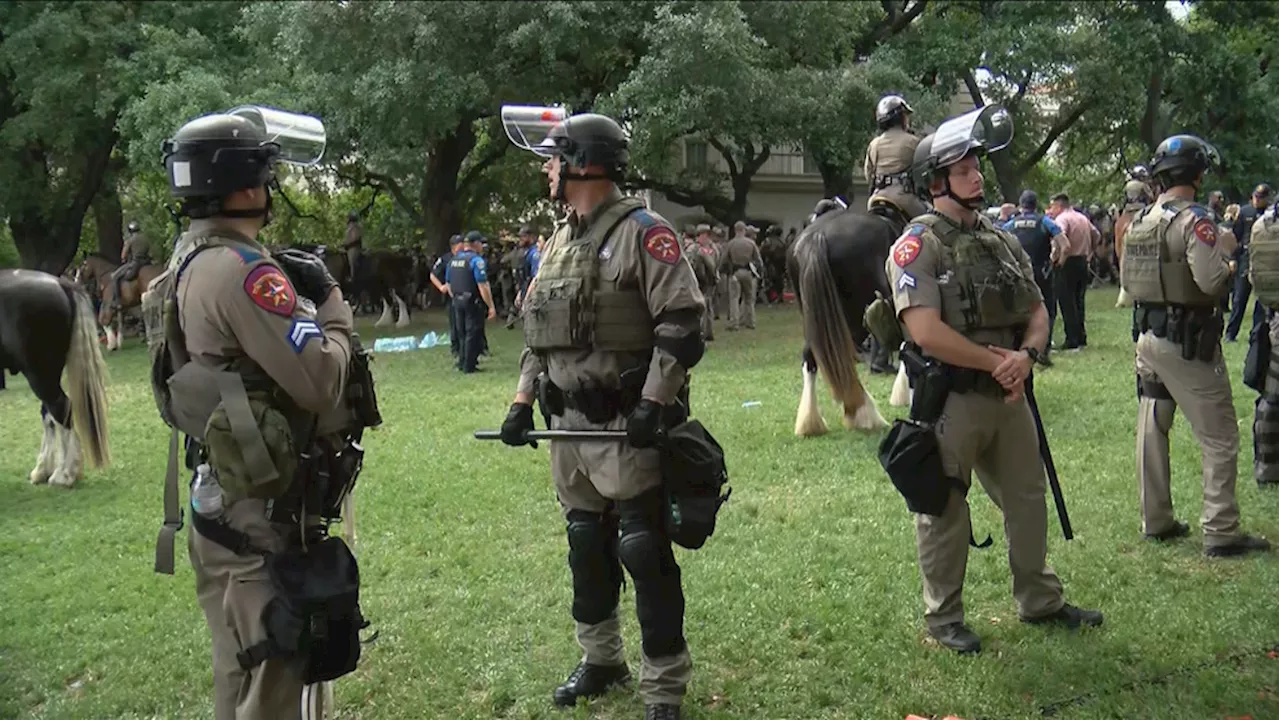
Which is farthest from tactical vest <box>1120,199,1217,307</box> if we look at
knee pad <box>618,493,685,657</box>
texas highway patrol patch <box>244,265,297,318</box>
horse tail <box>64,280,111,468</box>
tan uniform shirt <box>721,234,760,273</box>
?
tan uniform shirt <box>721,234,760,273</box>

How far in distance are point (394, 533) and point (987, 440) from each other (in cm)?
393

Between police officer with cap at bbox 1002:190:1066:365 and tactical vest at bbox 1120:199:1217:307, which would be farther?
police officer with cap at bbox 1002:190:1066:365

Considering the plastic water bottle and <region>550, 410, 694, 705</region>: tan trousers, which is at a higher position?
the plastic water bottle

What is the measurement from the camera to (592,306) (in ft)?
12.8

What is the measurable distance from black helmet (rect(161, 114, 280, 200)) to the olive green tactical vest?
2649 mm

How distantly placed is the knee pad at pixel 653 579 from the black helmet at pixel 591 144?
49.7 inches

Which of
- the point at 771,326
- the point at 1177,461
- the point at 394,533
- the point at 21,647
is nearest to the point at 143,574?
the point at 21,647

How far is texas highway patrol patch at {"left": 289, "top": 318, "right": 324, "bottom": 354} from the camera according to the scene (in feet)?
9.70

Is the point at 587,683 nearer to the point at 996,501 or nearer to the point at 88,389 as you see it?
the point at 996,501

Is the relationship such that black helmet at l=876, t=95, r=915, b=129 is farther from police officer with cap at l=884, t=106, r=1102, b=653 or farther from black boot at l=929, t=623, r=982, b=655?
black boot at l=929, t=623, r=982, b=655

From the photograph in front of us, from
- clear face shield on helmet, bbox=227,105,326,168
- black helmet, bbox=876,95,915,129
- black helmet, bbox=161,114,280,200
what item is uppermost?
black helmet, bbox=876,95,915,129

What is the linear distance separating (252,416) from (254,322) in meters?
0.26

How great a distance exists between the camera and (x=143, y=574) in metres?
6.26

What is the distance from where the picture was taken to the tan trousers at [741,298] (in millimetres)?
19641
